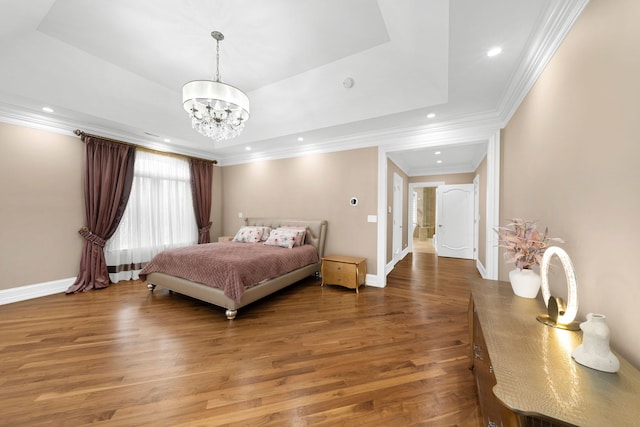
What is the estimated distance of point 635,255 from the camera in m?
0.90

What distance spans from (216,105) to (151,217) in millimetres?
3160

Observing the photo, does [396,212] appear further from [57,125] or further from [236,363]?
[57,125]

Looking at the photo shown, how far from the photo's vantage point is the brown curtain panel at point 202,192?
500 cm

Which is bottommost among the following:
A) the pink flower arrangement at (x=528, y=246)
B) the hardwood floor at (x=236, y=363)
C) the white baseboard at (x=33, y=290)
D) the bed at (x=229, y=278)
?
the hardwood floor at (x=236, y=363)

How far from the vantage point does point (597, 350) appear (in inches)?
31.2

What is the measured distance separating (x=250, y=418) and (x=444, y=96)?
350 centimetres

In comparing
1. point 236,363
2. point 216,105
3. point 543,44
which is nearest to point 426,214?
point 543,44

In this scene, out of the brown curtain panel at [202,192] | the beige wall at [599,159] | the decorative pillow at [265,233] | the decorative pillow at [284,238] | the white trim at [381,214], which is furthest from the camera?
the brown curtain panel at [202,192]

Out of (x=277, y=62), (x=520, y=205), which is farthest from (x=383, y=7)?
(x=520, y=205)

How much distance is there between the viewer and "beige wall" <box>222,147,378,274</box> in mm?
3824

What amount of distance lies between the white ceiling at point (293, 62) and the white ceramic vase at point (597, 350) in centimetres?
174

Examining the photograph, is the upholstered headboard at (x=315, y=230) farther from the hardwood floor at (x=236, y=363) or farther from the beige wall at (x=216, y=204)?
the beige wall at (x=216, y=204)

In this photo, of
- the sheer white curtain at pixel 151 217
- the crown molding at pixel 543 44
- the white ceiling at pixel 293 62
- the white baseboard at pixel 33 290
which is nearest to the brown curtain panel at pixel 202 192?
the sheer white curtain at pixel 151 217

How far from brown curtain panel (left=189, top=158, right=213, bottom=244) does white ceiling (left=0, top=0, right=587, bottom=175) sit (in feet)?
3.88
